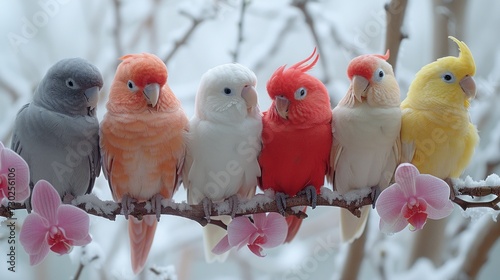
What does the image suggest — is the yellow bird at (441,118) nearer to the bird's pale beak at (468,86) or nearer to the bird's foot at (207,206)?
the bird's pale beak at (468,86)

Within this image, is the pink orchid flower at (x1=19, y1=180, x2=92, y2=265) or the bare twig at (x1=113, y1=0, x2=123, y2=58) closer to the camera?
the pink orchid flower at (x1=19, y1=180, x2=92, y2=265)

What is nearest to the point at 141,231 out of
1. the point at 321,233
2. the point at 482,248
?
the point at 482,248

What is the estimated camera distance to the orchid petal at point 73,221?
776 mm

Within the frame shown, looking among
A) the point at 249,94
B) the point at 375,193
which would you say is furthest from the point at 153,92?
the point at 375,193

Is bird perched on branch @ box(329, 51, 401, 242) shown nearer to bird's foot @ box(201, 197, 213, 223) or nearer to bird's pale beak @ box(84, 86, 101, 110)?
bird's foot @ box(201, 197, 213, 223)

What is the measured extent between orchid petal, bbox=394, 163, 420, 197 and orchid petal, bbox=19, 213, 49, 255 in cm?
51

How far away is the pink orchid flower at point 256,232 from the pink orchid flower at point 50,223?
0.69ft

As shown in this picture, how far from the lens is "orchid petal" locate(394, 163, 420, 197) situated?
0.78 m

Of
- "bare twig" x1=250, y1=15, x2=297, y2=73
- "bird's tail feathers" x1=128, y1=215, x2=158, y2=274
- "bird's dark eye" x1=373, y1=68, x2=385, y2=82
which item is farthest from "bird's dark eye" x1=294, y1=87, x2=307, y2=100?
"bare twig" x1=250, y1=15, x2=297, y2=73

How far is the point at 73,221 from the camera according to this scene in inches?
30.6

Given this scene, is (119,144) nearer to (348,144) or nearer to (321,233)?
(348,144)

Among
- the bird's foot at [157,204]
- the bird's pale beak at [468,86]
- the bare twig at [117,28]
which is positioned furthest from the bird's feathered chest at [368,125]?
the bare twig at [117,28]

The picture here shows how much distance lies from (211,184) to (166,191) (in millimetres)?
80

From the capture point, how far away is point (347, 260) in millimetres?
1278
